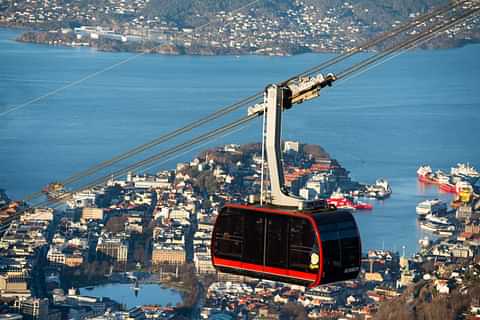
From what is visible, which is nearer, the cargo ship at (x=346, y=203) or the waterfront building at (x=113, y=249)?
the waterfront building at (x=113, y=249)

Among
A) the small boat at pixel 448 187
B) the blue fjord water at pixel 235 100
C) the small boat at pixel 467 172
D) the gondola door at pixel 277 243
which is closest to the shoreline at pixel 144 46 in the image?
the blue fjord water at pixel 235 100

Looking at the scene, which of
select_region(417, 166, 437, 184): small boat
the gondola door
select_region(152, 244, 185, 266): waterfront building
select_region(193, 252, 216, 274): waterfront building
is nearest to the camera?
the gondola door

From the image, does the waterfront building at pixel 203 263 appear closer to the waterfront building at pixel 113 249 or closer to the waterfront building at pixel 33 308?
the waterfront building at pixel 113 249

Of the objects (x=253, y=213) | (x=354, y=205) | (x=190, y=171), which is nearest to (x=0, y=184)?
(x=190, y=171)

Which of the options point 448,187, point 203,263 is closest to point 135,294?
point 203,263

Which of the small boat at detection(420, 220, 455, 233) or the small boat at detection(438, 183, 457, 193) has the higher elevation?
the small boat at detection(438, 183, 457, 193)

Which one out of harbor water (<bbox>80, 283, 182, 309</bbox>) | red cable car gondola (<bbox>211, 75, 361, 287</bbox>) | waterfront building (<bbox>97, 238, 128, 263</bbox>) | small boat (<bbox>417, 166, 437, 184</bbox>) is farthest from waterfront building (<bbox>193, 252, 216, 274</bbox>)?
red cable car gondola (<bbox>211, 75, 361, 287</bbox>)

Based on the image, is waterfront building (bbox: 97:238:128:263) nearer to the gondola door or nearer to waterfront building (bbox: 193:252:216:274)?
waterfront building (bbox: 193:252:216:274)
